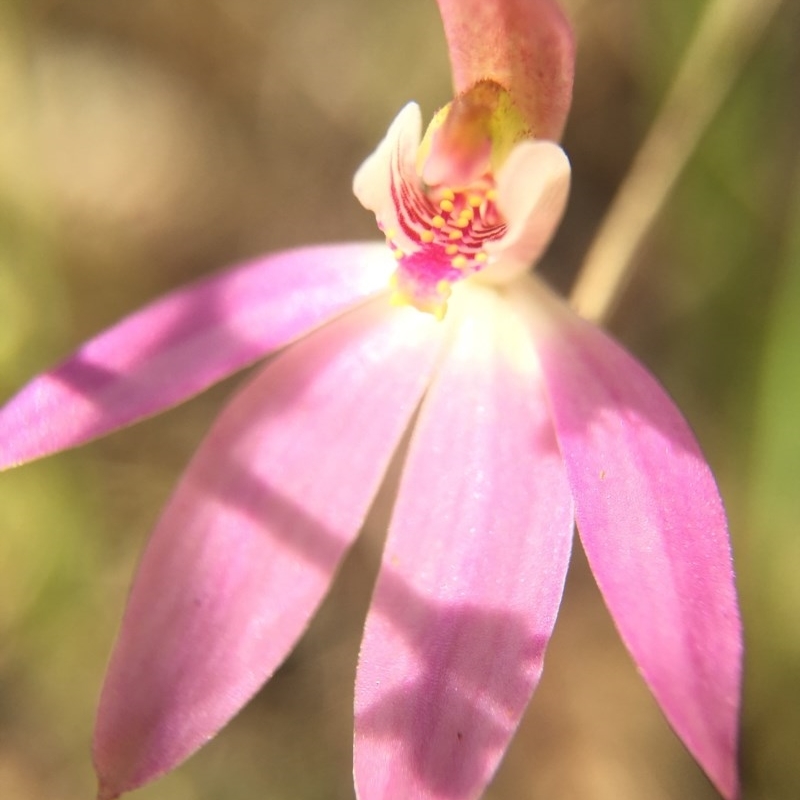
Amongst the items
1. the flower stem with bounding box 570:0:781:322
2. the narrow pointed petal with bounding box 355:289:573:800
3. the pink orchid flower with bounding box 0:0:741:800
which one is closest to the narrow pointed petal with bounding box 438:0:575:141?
the pink orchid flower with bounding box 0:0:741:800

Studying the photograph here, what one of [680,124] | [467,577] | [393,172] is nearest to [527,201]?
[393,172]

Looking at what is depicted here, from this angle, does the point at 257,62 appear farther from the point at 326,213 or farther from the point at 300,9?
the point at 326,213

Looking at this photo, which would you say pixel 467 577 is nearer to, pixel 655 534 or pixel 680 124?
pixel 655 534

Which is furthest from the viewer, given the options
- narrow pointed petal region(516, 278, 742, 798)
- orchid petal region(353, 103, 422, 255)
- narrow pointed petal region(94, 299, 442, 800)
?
orchid petal region(353, 103, 422, 255)

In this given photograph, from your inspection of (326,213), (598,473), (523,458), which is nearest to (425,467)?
(523,458)

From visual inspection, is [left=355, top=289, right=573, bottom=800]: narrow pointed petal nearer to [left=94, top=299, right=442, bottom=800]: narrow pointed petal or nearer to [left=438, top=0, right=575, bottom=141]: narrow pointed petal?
[left=94, top=299, right=442, bottom=800]: narrow pointed petal

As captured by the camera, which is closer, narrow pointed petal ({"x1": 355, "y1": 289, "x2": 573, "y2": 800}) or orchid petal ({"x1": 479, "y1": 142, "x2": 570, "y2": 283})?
narrow pointed petal ({"x1": 355, "y1": 289, "x2": 573, "y2": 800})

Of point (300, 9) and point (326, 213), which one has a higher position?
point (300, 9)
